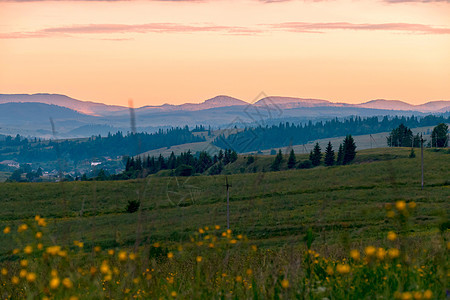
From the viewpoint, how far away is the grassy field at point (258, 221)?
4000 mm

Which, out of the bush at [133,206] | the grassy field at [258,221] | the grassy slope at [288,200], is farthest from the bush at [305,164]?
the bush at [133,206]

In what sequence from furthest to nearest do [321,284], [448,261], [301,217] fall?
1. [301,217]
2. [448,261]
3. [321,284]

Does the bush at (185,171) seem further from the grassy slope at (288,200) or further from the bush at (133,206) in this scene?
the bush at (133,206)

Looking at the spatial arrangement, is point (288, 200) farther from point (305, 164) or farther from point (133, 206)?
point (305, 164)

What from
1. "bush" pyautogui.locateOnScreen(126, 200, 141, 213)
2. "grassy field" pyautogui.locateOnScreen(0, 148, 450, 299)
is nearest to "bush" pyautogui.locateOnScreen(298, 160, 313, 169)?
"grassy field" pyautogui.locateOnScreen(0, 148, 450, 299)

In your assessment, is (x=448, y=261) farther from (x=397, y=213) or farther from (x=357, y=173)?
(x=357, y=173)

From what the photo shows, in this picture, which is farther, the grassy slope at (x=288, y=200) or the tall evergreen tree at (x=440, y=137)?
the tall evergreen tree at (x=440, y=137)

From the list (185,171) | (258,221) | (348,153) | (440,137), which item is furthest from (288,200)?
(440,137)

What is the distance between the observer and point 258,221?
6250cm

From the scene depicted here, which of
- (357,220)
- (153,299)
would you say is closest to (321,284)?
(153,299)

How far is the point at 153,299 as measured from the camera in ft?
13.5

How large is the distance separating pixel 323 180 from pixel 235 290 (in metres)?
109

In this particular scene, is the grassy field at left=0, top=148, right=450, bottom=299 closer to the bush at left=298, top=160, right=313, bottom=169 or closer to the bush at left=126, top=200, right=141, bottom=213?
the bush at left=126, top=200, right=141, bottom=213

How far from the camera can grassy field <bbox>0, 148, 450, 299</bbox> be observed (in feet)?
13.1
